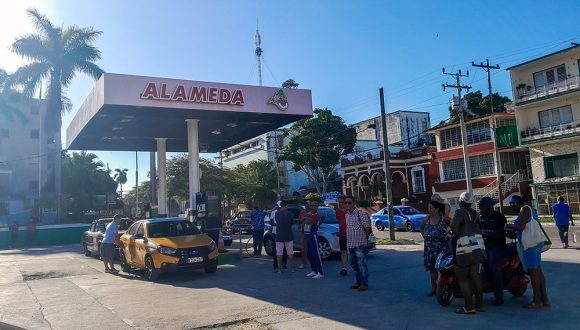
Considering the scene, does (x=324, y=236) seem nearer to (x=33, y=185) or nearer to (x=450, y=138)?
(x=450, y=138)

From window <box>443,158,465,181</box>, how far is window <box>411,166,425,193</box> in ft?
9.03

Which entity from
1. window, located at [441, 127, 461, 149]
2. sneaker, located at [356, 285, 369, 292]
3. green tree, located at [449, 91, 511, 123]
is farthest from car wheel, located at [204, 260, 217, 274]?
green tree, located at [449, 91, 511, 123]

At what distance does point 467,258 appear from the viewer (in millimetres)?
6566

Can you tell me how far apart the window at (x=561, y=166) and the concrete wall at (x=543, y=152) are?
278mm

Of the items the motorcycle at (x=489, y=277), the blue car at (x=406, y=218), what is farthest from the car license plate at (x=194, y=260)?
the blue car at (x=406, y=218)

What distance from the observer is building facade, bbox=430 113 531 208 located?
37.5m

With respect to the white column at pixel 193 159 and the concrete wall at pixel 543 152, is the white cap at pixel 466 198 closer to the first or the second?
the white column at pixel 193 159

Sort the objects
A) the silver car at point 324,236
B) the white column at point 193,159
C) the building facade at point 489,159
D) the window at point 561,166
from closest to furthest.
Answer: the silver car at point 324,236
the white column at point 193,159
the window at point 561,166
the building facade at point 489,159

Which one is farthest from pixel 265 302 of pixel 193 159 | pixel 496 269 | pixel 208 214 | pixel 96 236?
pixel 96 236

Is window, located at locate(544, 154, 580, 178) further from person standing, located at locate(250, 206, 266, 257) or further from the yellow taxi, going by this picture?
the yellow taxi

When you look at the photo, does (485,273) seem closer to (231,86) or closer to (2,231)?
(231,86)

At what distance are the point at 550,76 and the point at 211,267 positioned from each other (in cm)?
3242

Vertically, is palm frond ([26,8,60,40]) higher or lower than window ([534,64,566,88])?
higher

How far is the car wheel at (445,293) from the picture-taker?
7.12 meters
